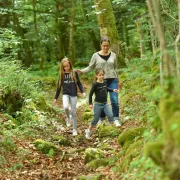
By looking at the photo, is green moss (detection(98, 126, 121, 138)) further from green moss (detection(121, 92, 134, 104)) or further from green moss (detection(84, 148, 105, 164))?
green moss (detection(121, 92, 134, 104))

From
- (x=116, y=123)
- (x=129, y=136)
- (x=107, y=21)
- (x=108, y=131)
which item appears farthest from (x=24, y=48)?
(x=129, y=136)

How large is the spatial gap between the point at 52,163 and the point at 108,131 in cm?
203

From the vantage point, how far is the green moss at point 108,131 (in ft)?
25.0

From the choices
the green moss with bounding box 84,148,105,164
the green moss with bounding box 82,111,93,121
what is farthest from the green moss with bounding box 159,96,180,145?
the green moss with bounding box 82,111,93,121

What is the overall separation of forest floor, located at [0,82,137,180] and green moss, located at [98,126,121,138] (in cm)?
20

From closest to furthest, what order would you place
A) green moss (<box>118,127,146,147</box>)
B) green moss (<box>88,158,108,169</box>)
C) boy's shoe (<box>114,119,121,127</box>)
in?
green moss (<box>88,158,108,169</box>) < green moss (<box>118,127,146,147</box>) < boy's shoe (<box>114,119,121,127</box>)

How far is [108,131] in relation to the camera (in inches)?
304

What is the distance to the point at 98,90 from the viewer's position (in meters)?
7.69

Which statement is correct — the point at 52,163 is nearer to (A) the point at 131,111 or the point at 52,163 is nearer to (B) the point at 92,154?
(B) the point at 92,154

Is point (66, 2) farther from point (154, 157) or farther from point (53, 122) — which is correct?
point (154, 157)

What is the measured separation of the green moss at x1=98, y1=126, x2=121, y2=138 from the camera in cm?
761

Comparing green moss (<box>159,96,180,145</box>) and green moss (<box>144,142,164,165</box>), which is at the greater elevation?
green moss (<box>159,96,180,145</box>)

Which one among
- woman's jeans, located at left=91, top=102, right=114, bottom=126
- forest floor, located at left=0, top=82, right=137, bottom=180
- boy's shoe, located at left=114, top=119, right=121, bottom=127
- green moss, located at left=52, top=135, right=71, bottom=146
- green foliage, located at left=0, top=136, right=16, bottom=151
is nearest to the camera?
forest floor, located at left=0, top=82, right=137, bottom=180

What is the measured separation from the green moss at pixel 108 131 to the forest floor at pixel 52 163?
0.20 m
